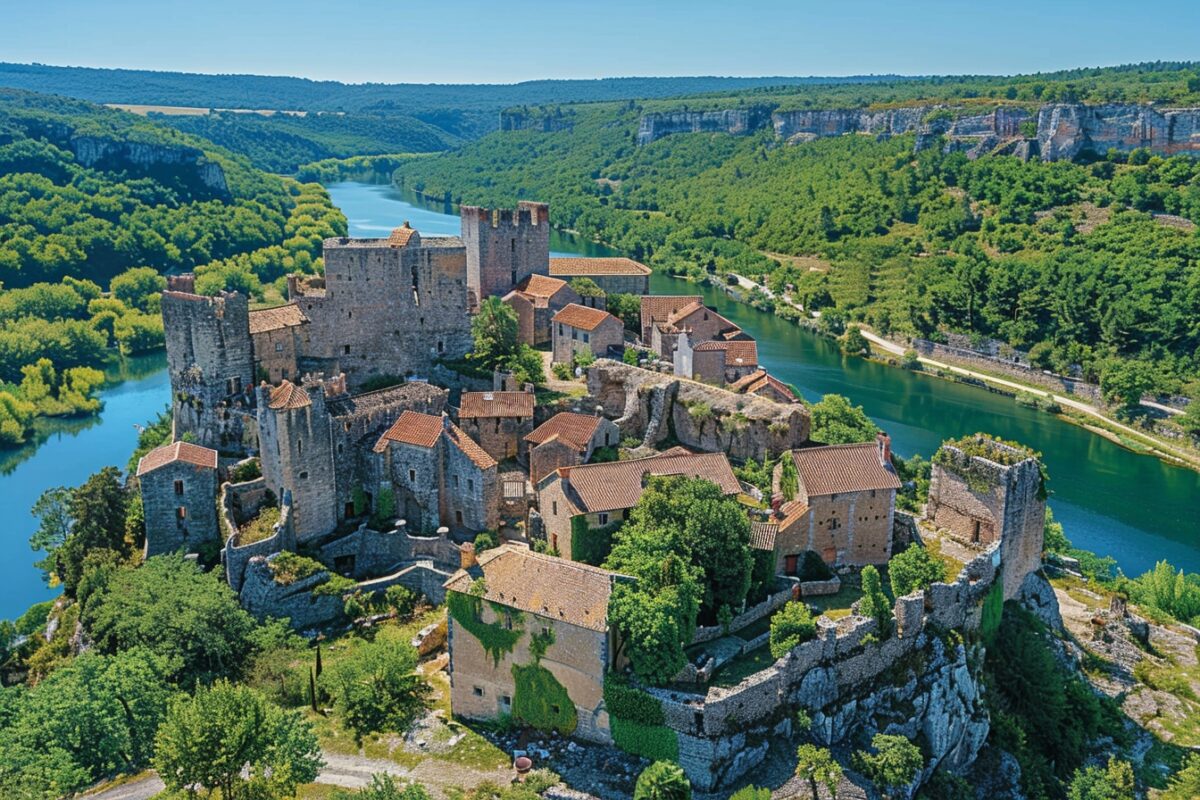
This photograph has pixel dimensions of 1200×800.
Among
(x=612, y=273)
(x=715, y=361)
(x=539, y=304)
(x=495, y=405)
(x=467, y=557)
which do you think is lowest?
(x=467, y=557)

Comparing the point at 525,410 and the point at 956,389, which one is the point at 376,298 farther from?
the point at 956,389

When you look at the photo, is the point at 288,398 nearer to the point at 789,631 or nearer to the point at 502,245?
the point at 789,631

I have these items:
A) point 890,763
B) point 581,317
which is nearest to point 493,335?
point 581,317

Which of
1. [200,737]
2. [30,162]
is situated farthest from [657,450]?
[30,162]

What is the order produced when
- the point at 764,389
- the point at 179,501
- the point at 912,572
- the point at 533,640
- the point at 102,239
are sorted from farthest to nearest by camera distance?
the point at 102,239 < the point at 764,389 < the point at 179,501 < the point at 912,572 < the point at 533,640

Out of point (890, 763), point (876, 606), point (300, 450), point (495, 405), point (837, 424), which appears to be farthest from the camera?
point (837, 424)

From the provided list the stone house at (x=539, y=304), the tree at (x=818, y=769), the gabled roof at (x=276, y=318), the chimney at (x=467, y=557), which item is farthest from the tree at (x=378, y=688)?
the stone house at (x=539, y=304)

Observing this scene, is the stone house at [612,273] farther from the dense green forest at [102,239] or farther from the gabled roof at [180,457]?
the dense green forest at [102,239]
